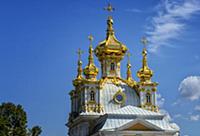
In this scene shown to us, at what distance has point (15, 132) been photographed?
1612 inches

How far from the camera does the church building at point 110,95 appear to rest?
47.8m

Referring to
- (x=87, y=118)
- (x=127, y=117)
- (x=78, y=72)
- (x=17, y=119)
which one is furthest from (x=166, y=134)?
(x=78, y=72)

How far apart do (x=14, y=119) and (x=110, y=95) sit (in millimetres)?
15696

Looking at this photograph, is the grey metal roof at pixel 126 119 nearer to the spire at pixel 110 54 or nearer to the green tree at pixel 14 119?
the green tree at pixel 14 119

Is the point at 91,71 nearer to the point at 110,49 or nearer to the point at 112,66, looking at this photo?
A: the point at 112,66

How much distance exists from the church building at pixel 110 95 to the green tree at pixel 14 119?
736cm

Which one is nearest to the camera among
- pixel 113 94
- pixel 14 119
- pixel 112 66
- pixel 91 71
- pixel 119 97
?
pixel 14 119

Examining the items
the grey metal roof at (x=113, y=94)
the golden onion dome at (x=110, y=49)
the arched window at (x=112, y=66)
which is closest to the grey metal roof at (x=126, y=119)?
the grey metal roof at (x=113, y=94)

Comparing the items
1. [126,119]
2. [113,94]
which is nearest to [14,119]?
[126,119]

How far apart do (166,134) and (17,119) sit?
513 inches

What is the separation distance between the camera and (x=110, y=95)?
183 feet

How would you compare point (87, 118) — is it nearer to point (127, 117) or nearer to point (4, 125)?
point (127, 117)

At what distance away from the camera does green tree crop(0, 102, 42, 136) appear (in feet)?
135

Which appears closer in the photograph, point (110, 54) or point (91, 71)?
point (91, 71)
